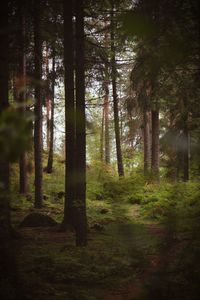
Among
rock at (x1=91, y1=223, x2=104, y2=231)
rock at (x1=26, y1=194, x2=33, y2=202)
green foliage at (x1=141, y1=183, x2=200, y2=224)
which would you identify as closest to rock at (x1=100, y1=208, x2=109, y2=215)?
green foliage at (x1=141, y1=183, x2=200, y2=224)

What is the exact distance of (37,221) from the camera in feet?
45.0

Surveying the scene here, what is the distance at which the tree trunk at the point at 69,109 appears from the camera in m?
12.5

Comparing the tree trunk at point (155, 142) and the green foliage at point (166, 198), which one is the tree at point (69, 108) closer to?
the green foliage at point (166, 198)

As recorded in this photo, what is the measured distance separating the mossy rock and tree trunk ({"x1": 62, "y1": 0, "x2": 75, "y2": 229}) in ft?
3.15

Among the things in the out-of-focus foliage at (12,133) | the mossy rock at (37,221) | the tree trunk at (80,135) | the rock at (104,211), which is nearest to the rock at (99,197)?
the rock at (104,211)

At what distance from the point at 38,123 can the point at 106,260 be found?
9.43 m

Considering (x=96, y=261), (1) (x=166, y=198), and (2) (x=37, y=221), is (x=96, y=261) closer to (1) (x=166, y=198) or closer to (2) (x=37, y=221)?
(2) (x=37, y=221)

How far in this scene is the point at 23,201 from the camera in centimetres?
1816

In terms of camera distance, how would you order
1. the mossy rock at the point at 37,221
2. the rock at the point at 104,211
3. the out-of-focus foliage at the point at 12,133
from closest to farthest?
the out-of-focus foliage at the point at 12,133, the mossy rock at the point at 37,221, the rock at the point at 104,211

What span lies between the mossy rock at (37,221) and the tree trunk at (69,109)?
96 centimetres

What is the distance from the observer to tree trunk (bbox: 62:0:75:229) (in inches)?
493

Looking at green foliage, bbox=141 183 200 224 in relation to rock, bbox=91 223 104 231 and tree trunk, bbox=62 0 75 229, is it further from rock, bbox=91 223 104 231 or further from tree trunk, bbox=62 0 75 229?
tree trunk, bbox=62 0 75 229

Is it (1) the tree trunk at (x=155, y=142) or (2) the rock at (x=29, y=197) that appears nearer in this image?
(2) the rock at (x=29, y=197)

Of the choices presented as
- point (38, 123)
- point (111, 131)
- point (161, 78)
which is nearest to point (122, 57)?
point (38, 123)
